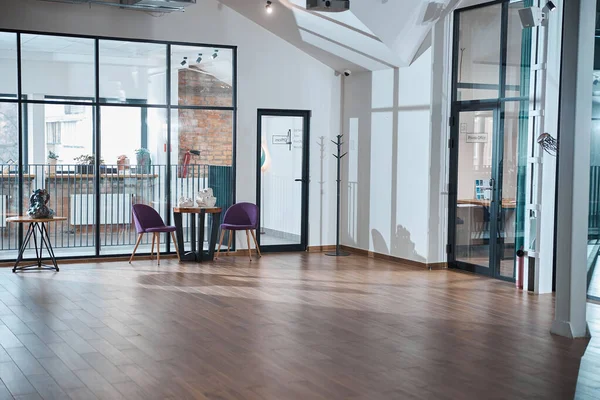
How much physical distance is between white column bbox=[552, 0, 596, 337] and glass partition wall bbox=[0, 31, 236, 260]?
5626mm

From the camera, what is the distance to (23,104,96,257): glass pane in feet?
32.5

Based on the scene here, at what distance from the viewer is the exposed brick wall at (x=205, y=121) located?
35.1ft

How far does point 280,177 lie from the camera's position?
11.3 m

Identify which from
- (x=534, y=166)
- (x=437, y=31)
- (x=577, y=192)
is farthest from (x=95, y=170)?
(x=577, y=192)

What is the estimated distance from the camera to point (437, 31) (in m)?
9.64

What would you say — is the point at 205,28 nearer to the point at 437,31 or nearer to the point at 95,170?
the point at 95,170

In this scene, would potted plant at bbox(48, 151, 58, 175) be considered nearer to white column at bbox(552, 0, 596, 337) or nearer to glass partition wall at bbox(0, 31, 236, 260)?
glass partition wall at bbox(0, 31, 236, 260)

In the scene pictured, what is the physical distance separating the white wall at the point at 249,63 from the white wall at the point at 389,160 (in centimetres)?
→ 36

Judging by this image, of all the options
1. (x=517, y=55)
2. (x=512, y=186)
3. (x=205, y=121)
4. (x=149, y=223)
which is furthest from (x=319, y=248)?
(x=517, y=55)

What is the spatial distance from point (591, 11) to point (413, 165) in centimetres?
409

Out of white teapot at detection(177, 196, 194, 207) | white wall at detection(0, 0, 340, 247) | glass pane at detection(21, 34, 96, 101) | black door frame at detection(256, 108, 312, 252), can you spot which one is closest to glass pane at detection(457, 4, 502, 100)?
white wall at detection(0, 0, 340, 247)

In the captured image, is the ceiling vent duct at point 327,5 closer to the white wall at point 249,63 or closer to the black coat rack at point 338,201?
the white wall at point 249,63

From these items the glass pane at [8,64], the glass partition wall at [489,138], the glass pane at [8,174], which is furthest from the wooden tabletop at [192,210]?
the glass partition wall at [489,138]

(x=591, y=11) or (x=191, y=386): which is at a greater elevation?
(x=591, y=11)
